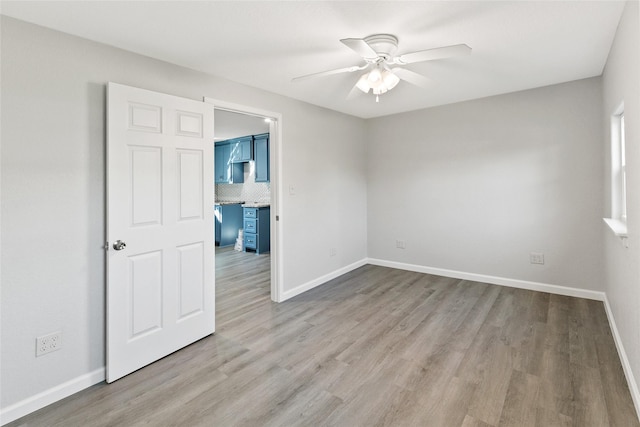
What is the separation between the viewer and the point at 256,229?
6258 millimetres

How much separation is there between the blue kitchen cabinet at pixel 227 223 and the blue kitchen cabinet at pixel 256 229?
2.52 ft

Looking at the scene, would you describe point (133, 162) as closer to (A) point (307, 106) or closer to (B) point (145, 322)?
(B) point (145, 322)

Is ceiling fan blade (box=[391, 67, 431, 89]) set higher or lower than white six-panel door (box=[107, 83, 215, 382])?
higher

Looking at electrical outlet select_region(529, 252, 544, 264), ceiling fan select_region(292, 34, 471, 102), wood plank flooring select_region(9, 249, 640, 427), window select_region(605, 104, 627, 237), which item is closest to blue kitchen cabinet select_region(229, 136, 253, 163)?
wood plank flooring select_region(9, 249, 640, 427)

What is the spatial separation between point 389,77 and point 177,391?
2.64 m

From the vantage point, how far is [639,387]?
178cm

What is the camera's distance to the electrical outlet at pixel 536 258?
3.77 m

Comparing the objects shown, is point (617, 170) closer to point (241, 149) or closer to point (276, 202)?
point (276, 202)

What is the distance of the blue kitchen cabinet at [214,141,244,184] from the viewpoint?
23.4 ft

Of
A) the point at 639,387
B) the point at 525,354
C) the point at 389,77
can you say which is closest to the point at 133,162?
the point at 389,77

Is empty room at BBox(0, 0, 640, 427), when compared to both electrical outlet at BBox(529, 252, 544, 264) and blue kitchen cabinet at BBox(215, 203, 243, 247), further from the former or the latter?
blue kitchen cabinet at BBox(215, 203, 243, 247)

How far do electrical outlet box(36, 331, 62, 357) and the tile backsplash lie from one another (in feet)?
16.1

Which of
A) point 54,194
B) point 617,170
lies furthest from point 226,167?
point 617,170

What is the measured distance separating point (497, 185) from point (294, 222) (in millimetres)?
2579
